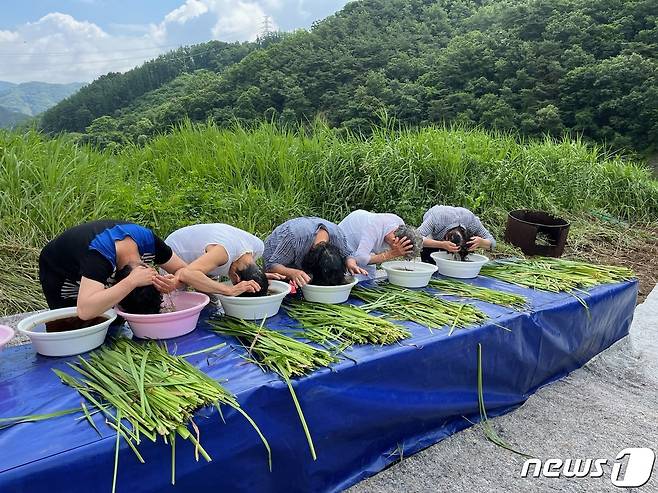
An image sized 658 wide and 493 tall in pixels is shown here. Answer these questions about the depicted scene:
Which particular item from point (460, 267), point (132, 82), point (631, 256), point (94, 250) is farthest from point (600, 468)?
point (132, 82)

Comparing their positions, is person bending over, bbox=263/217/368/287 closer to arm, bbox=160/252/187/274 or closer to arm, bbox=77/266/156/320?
arm, bbox=160/252/187/274

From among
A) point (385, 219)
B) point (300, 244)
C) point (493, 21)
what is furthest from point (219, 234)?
point (493, 21)

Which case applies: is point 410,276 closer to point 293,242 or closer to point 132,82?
point 293,242

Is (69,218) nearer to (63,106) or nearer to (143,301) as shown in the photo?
(143,301)

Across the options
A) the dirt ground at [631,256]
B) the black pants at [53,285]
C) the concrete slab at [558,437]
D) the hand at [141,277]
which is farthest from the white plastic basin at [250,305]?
the dirt ground at [631,256]

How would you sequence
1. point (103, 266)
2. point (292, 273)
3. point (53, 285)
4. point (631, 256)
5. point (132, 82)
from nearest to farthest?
point (103, 266), point (53, 285), point (292, 273), point (631, 256), point (132, 82)

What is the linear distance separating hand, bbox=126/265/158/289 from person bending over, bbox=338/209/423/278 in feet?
4.47

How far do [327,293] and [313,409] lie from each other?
65 cm

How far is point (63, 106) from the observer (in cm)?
1859

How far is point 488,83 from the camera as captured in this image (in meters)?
18.2

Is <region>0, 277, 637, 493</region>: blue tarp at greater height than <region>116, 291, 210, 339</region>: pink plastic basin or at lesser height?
lesser

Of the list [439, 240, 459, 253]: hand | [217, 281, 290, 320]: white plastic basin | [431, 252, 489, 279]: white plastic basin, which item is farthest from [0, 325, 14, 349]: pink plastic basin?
[439, 240, 459, 253]: hand

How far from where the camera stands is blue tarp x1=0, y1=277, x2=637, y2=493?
1.09m

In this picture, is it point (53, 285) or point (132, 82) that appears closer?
point (53, 285)
